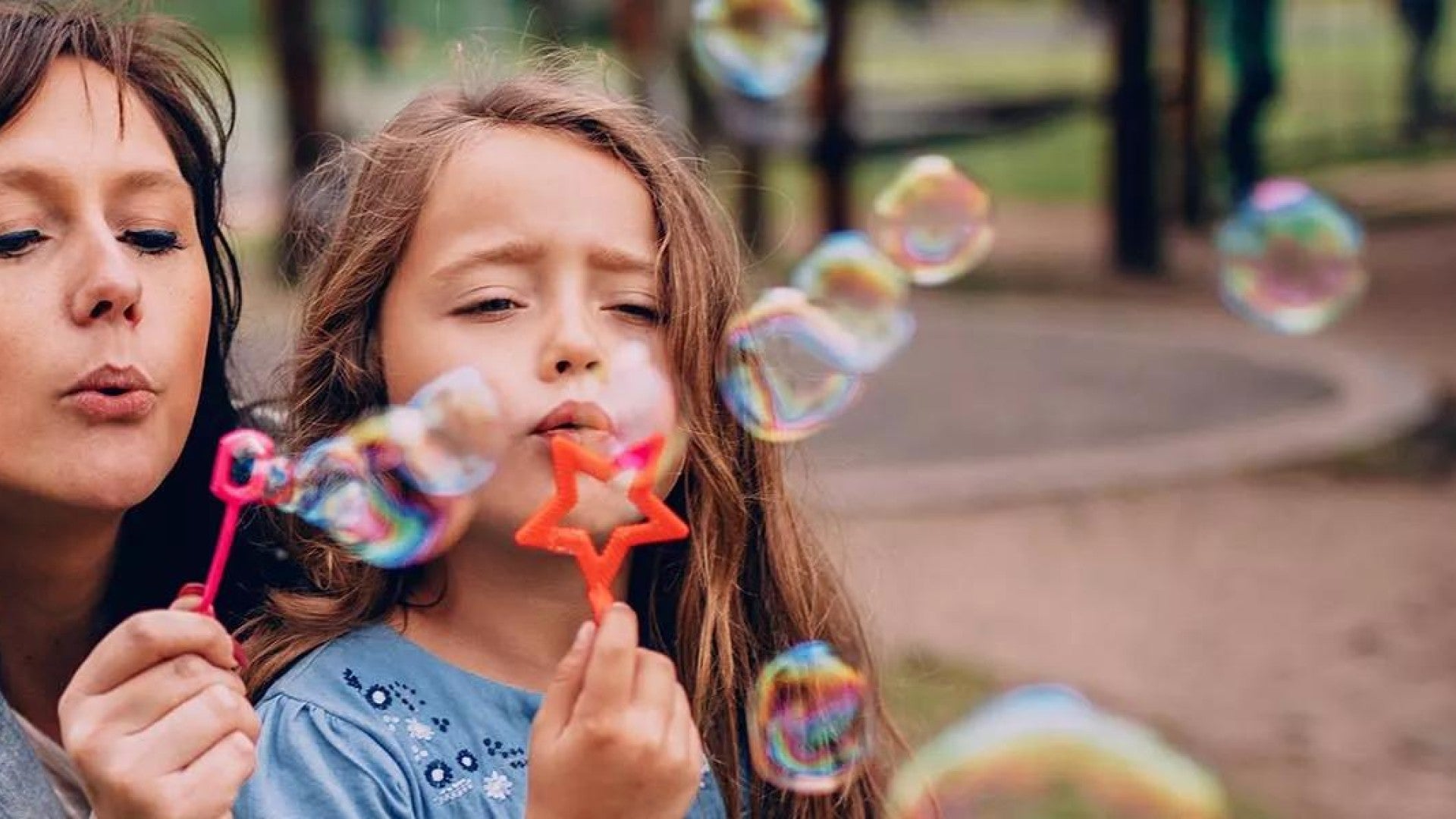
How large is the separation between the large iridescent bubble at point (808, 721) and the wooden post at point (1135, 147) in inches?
369

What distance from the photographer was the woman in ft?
4.49

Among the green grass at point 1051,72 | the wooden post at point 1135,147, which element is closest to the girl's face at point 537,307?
the green grass at point 1051,72

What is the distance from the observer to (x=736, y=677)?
187 centimetres

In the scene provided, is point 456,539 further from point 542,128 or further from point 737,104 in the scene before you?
point 737,104

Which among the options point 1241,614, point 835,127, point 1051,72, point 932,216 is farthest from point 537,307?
point 1051,72

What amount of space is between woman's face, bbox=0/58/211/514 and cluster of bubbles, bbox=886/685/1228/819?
2.58 feet

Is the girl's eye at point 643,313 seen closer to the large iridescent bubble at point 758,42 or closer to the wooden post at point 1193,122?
the large iridescent bubble at point 758,42

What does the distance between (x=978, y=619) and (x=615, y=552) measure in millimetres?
3580

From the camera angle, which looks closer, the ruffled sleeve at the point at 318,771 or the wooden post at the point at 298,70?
the ruffled sleeve at the point at 318,771

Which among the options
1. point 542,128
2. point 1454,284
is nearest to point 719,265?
point 542,128

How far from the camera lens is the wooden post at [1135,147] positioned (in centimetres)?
1104

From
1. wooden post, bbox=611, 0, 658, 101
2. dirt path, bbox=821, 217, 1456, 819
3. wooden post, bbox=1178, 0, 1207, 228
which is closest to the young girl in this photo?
dirt path, bbox=821, 217, 1456, 819

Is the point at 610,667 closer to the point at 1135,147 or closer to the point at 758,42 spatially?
the point at 758,42

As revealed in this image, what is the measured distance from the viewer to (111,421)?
5.05 feet
